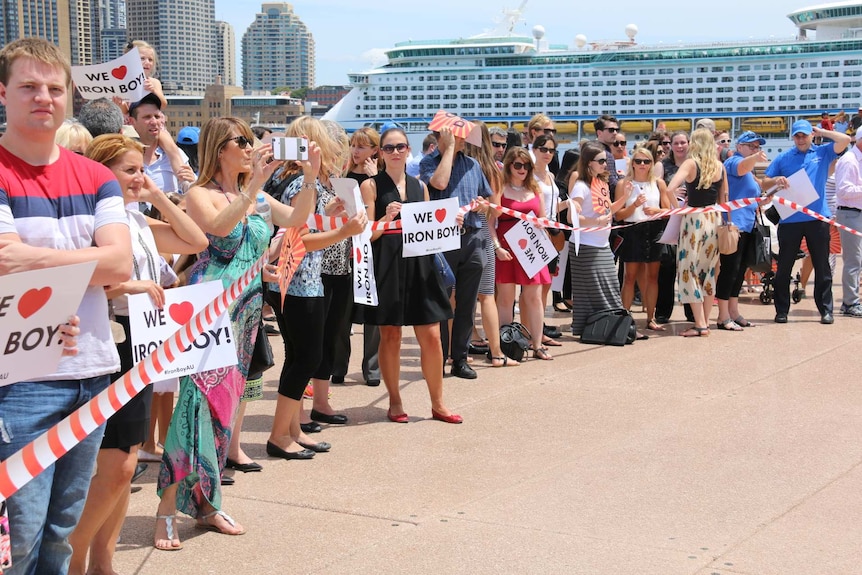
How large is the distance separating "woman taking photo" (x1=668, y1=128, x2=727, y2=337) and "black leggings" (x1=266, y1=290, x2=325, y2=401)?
5.18m

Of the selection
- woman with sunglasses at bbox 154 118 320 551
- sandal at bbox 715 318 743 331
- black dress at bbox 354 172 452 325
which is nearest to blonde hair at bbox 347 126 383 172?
black dress at bbox 354 172 452 325

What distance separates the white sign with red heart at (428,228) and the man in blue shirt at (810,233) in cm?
502

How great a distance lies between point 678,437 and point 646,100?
248 ft

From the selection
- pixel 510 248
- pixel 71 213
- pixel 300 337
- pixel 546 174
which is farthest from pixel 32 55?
pixel 546 174

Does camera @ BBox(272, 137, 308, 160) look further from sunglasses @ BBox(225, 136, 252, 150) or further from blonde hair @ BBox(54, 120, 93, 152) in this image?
blonde hair @ BBox(54, 120, 93, 152)

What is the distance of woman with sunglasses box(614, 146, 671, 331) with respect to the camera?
10000 millimetres

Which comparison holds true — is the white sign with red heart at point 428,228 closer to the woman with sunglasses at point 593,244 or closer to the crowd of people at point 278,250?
the crowd of people at point 278,250

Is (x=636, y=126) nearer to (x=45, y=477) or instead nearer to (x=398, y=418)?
(x=398, y=418)

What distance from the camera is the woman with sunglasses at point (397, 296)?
21.8 feet

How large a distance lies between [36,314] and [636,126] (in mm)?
78336

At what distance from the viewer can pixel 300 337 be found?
5.81 metres

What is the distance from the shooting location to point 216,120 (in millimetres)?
5074

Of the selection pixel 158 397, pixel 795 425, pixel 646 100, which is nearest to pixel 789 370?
pixel 795 425

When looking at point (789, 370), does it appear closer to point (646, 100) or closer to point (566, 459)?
point (566, 459)
